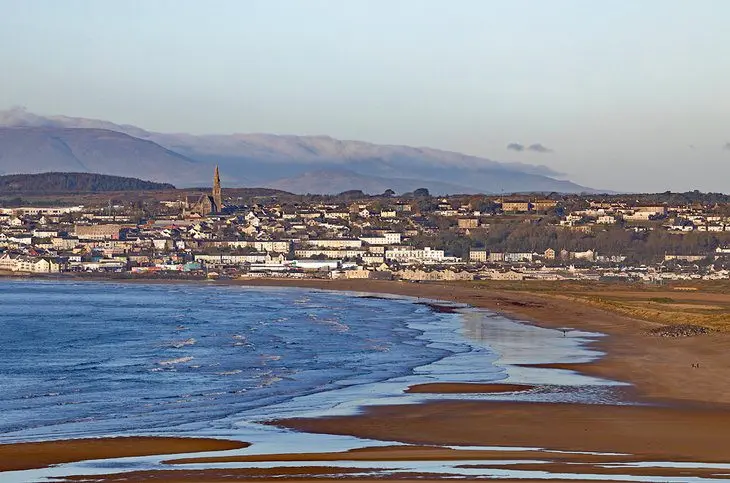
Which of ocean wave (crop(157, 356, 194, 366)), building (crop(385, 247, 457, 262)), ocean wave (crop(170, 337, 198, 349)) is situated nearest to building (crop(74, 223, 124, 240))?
building (crop(385, 247, 457, 262))

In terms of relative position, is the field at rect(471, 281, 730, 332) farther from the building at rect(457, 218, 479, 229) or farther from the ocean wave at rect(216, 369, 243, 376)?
the building at rect(457, 218, 479, 229)

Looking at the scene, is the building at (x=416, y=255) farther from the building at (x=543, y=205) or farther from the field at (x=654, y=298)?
Answer: the building at (x=543, y=205)

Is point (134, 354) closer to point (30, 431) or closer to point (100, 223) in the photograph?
point (30, 431)

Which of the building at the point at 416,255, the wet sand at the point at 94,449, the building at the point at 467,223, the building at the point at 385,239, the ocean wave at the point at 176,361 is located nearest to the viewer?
the wet sand at the point at 94,449

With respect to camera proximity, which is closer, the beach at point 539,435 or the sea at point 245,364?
the beach at point 539,435

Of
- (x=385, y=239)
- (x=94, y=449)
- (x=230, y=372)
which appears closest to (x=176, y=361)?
(x=230, y=372)

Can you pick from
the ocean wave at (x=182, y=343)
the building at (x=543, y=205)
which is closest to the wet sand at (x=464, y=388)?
the ocean wave at (x=182, y=343)
